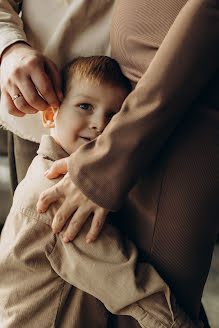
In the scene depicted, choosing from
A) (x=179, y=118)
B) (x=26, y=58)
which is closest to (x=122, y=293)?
(x=179, y=118)

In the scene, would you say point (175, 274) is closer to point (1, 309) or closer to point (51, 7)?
point (1, 309)

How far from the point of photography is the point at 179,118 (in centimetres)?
61

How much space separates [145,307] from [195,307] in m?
0.11

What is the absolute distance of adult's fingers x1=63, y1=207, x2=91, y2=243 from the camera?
65cm

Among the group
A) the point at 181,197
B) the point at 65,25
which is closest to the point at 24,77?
the point at 65,25

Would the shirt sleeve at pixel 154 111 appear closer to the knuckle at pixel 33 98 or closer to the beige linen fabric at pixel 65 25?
→ the knuckle at pixel 33 98

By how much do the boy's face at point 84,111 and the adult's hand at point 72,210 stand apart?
0.15 meters

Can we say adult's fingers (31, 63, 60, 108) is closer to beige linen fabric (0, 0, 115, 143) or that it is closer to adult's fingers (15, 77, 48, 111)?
adult's fingers (15, 77, 48, 111)

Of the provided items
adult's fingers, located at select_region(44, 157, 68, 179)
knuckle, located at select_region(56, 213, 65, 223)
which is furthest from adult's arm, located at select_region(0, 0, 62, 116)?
knuckle, located at select_region(56, 213, 65, 223)

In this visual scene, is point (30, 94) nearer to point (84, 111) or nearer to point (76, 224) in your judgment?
point (84, 111)

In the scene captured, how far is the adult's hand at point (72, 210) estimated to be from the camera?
25.8 inches

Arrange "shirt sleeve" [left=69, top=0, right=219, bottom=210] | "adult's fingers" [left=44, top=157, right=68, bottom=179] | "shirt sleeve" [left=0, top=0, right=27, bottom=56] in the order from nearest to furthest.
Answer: "shirt sleeve" [left=69, top=0, right=219, bottom=210], "adult's fingers" [left=44, top=157, right=68, bottom=179], "shirt sleeve" [left=0, top=0, right=27, bottom=56]

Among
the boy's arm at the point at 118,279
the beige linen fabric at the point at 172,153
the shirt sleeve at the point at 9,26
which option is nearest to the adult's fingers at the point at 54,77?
the shirt sleeve at the point at 9,26

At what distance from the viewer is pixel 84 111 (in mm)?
783
